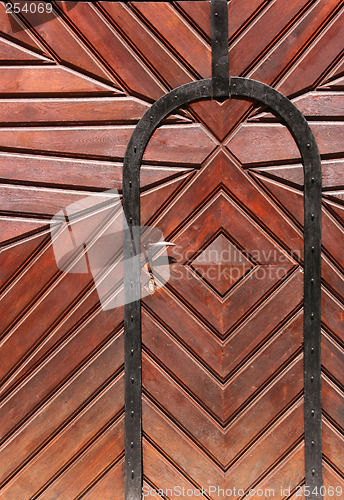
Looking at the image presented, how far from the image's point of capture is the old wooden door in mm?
1475

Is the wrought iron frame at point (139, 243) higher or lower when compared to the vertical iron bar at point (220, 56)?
lower

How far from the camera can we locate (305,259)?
148cm

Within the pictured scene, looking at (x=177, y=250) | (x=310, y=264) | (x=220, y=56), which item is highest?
(x=220, y=56)

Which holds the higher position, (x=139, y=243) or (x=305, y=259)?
(x=139, y=243)

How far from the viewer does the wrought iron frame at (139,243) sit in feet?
4.80

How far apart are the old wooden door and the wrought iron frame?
0.12 ft

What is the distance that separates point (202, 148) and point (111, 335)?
0.96m

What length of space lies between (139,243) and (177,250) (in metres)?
0.18

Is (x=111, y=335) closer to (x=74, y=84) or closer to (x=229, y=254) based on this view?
(x=229, y=254)

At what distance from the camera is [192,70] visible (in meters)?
1.48

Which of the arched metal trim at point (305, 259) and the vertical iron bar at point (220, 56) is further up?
the vertical iron bar at point (220, 56)

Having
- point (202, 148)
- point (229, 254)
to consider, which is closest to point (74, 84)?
point (202, 148)

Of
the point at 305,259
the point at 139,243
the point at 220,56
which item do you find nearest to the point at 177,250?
the point at 139,243

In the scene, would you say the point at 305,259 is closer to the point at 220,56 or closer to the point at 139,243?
the point at 139,243
